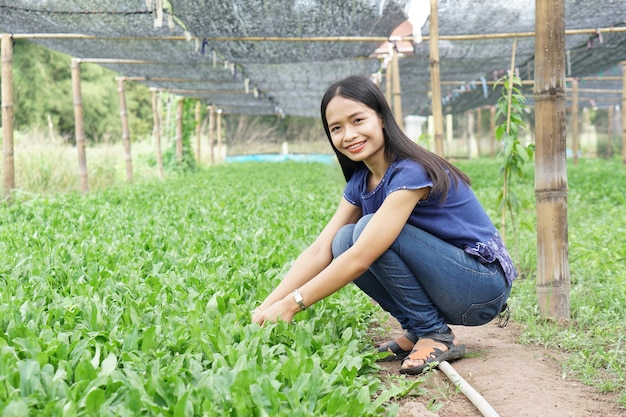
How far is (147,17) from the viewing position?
828 centimetres

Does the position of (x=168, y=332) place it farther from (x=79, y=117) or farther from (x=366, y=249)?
(x=79, y=117)

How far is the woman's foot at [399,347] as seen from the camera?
326 cm

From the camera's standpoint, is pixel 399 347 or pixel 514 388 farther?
pixel 399 347

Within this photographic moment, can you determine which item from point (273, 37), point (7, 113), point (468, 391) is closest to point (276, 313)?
point (468, 391)

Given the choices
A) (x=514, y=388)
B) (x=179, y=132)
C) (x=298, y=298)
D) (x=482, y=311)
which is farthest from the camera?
(x=179, y=132)

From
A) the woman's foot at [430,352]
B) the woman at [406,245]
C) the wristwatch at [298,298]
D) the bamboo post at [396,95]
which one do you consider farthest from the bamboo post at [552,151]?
the bamboo post at [396,95]

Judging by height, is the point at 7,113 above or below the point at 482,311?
above

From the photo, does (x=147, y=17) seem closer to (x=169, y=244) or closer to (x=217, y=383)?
(x=169, y=244)

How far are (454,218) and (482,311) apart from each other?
431 millimetres

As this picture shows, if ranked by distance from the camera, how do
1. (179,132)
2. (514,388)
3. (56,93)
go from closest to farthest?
1. (514,388)
2. (179,132)
3. (56,93)

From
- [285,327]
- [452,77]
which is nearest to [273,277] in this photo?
[285,327]

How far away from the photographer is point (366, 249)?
2832mm

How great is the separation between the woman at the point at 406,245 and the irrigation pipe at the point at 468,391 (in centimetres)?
8

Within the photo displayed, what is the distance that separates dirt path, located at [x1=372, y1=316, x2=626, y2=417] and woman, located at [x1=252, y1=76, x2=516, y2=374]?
138 millimetres
